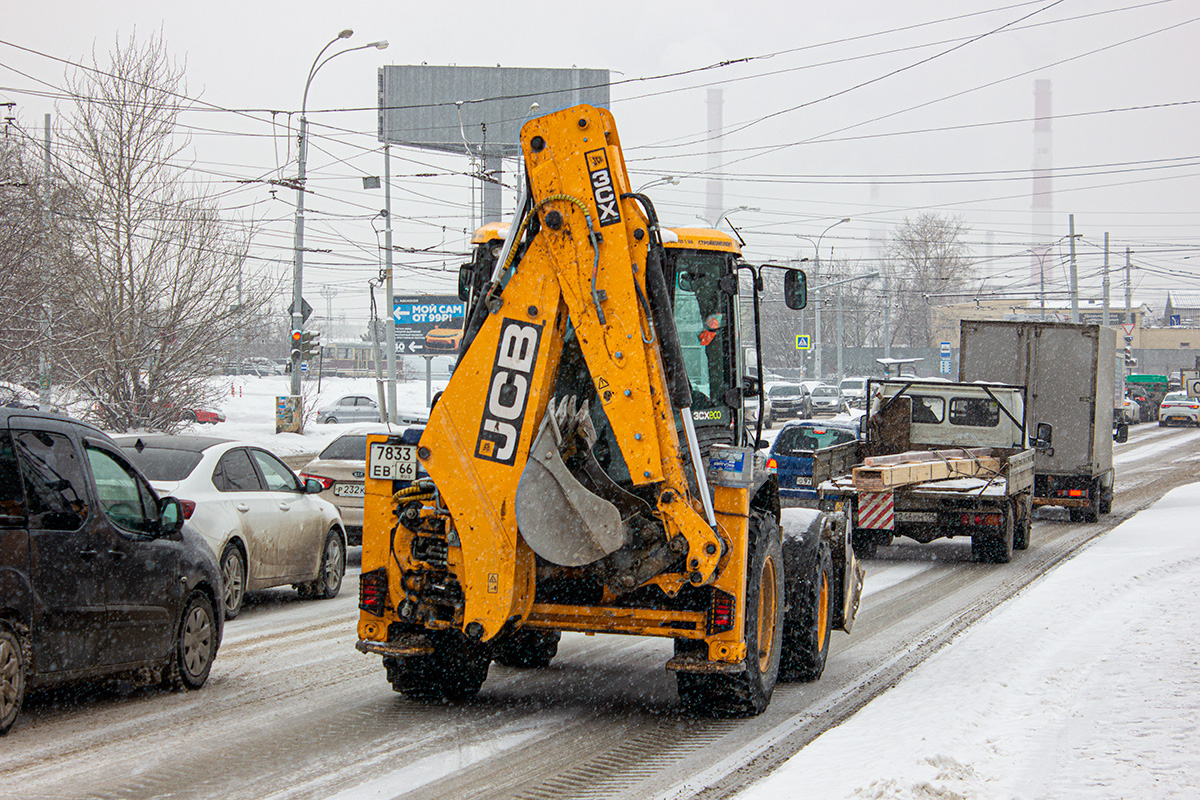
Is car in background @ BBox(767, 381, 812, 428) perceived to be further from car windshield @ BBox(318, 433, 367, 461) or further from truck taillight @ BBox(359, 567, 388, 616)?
truck taillight @ BBox(359, 567, 388, 616)

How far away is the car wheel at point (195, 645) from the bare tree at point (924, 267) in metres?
83.2

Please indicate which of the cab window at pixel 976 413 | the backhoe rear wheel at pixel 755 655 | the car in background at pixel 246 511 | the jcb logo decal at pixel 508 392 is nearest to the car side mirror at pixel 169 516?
the car in background at pixel 246 511

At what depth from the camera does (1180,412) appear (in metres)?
55.3

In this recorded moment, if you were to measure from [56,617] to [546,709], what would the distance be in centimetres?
288

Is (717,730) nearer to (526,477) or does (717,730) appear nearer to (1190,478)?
(526,477)

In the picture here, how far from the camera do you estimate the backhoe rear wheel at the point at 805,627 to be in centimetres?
848

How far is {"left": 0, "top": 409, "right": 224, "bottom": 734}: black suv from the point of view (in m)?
6.48

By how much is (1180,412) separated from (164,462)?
53.6m

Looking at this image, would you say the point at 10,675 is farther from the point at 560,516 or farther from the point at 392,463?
the point at 560,516

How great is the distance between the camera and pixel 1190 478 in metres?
31.2

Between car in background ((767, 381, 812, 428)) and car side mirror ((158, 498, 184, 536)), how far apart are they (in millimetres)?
45075

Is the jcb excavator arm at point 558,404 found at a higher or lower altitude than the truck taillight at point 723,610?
higher

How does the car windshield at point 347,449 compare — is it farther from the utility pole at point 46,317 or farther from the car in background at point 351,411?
the car in background at point 351,411

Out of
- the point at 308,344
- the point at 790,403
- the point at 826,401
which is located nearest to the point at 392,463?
the point at 308,344
